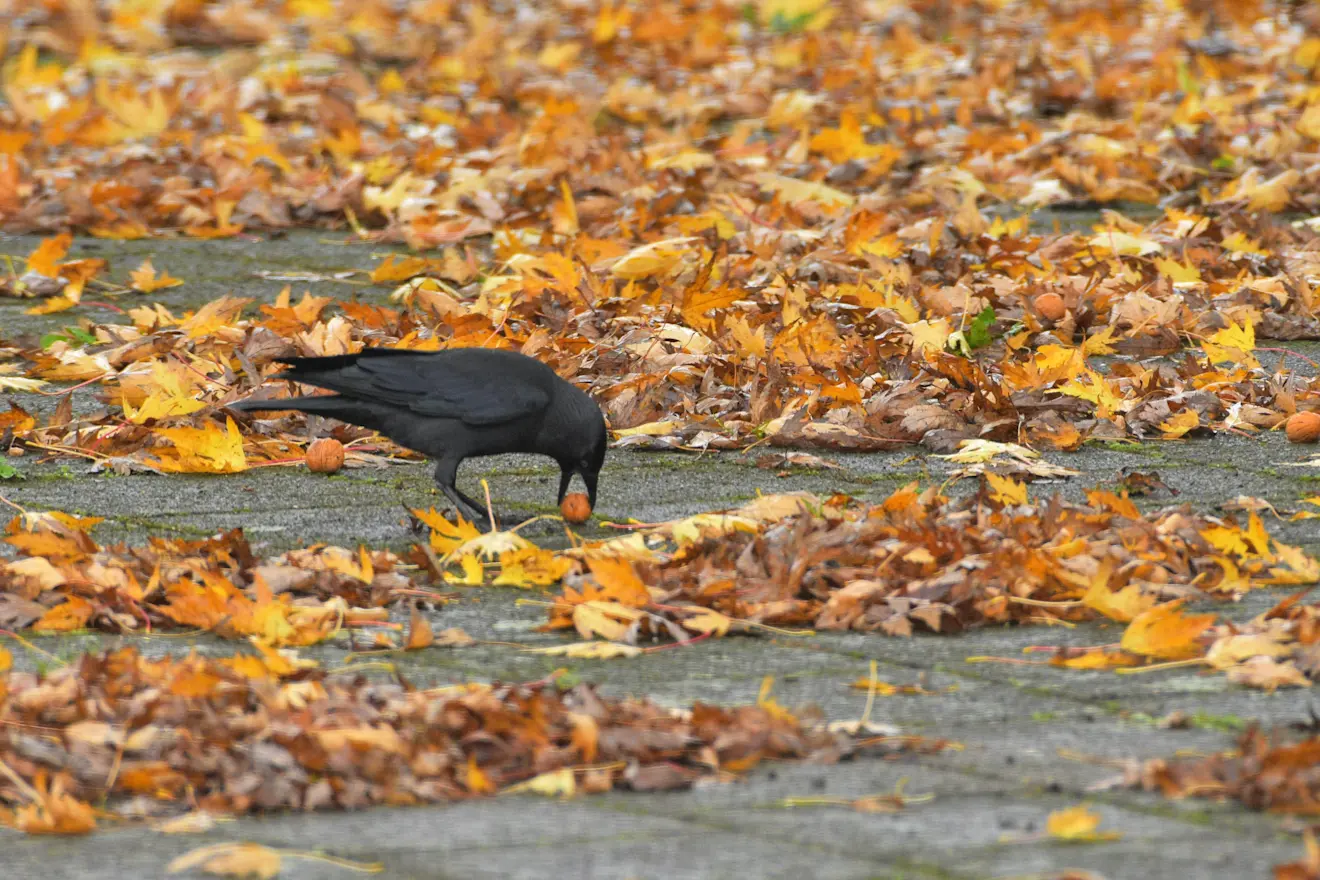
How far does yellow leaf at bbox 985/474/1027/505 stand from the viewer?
370 cm

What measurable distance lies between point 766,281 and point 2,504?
254 centimetres

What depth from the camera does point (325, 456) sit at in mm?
4441

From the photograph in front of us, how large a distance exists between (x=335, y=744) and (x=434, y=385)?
162cm

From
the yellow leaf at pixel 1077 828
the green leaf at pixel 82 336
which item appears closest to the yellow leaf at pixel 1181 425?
the yellow leaf at pixel 1077 828

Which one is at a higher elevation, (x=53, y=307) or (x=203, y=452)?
(x=203, y=452)

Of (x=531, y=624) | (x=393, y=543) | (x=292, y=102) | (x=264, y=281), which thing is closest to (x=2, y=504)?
(x=393, y=543)

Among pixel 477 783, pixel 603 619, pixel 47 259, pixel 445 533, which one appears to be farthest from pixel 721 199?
pixel 477 783

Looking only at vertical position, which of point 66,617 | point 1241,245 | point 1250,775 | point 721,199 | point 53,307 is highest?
point 1250,775

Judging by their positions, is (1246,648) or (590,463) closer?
(1246,648)

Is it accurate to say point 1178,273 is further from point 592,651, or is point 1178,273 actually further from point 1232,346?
point 592,651

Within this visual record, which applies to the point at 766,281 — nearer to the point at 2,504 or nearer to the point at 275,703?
the point at 2,504

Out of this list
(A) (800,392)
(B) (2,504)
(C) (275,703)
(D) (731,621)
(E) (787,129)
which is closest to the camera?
(C) (275,703)

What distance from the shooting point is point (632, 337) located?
5191mm

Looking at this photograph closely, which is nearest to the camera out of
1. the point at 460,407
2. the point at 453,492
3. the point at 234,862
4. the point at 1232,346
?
the point at 234,862
